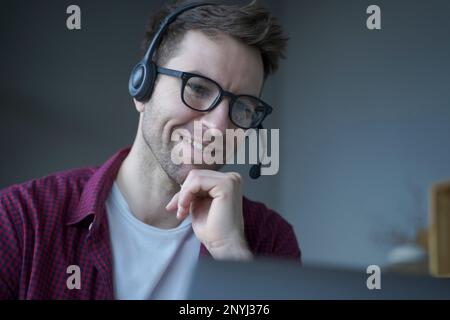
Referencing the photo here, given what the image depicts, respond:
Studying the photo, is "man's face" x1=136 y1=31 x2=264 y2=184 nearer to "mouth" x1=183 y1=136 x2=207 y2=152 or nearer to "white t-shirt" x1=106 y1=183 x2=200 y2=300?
"mouth" x1=183 y1=136 x2=207 y2=152

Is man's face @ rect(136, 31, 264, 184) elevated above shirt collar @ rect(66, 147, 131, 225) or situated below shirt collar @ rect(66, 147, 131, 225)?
above

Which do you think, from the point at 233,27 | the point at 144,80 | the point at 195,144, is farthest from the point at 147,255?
the point at 233,27

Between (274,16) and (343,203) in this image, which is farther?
(343,203)

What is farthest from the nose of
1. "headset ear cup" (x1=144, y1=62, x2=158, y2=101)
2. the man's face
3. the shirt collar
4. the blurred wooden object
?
the blurred wooden object

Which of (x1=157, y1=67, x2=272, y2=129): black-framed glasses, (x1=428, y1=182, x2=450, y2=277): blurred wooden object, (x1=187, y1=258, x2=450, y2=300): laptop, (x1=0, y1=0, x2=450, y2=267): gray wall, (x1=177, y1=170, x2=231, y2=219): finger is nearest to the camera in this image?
(x1=187, y1=258, x2=450, y2=300): laptop

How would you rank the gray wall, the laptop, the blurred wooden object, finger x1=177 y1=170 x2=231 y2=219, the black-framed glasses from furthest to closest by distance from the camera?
the blurred wooden object < the gray wall < the black-framed glasses < finger x1=177 y1=170 x2=231 y2=219 < the laptop

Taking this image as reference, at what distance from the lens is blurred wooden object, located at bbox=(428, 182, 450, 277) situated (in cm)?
143

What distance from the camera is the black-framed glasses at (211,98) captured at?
2.96ft

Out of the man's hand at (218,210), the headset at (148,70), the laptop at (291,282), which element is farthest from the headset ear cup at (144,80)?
the laptop at (291,282)

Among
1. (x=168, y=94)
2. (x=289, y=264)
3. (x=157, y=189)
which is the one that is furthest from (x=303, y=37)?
(x=289, y=264)

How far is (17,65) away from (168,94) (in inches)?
13.2

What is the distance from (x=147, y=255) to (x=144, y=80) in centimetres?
34

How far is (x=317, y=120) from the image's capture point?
1.30 metres
